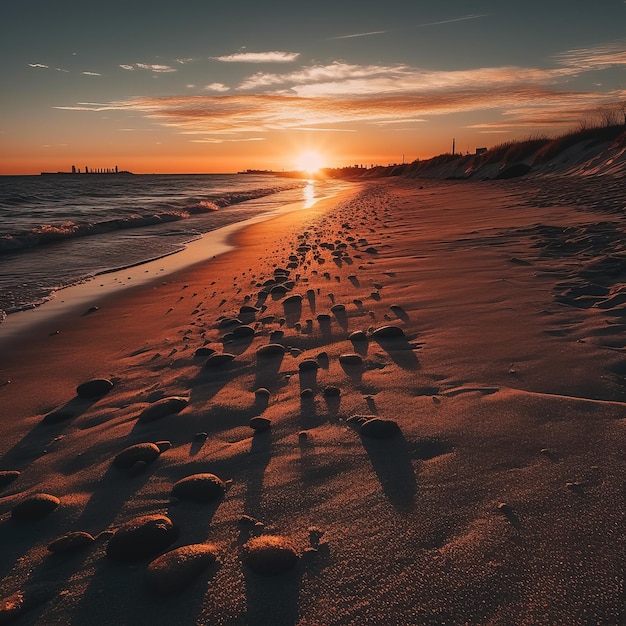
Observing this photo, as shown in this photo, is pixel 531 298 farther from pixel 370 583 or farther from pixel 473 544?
pixel 370 583

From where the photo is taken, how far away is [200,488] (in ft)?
6.26

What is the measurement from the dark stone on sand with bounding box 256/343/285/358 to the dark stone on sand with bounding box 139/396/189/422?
0.82 meters

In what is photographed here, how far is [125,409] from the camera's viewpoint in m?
2.96

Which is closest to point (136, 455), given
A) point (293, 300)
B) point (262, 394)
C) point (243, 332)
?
point (262, 394)

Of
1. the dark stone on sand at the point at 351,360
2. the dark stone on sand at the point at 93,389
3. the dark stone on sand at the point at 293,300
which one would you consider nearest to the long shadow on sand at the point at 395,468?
the dark stone on sand at the point at 351,360

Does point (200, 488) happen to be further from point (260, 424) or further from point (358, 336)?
point (358, 336)

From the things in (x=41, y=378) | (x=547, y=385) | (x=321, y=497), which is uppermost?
(x=547, y=385)

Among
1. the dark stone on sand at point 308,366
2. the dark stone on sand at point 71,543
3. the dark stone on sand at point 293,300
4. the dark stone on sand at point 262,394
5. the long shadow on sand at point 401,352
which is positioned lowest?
the dark stone on sand at point 71,543

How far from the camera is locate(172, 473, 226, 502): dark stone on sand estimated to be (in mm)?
1894

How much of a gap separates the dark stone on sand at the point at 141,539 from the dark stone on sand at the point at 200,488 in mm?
196

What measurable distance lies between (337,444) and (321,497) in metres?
0.40

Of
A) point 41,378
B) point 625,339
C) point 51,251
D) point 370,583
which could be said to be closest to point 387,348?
point 625,339

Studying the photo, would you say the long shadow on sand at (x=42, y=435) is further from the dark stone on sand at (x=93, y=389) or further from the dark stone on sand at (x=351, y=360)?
the dark stone on sand at (x=351, y=360)

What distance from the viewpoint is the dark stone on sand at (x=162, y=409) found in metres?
2.74
